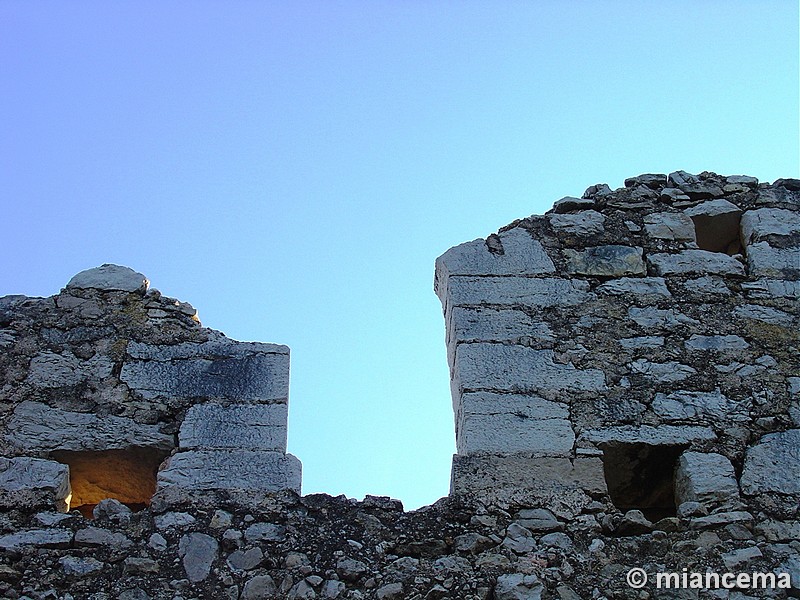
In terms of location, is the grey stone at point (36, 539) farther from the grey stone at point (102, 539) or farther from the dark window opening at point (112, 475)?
the dark window opening at point (112, 475)

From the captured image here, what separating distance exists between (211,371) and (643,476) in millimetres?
2089

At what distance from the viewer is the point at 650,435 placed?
497 cm

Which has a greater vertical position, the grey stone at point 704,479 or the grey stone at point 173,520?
the grey stone at point 704,479

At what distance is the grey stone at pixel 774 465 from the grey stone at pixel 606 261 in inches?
44.5

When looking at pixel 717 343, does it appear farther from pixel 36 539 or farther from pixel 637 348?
pixel 36 539

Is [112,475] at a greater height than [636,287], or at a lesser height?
lesser

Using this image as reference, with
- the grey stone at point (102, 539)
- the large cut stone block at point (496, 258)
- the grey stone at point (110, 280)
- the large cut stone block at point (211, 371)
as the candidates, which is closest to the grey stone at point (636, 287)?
the large cut stone block at point (496, 258)

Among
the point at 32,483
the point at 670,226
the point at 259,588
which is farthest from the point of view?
the point at 670,226

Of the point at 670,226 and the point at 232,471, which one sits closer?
the point at 232,471

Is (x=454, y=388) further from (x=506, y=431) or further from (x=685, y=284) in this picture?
(x=685, y=284)

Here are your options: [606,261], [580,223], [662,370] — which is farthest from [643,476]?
[580,223]

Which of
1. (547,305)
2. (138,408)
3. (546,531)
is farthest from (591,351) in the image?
(138,408)

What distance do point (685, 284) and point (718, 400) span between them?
0.74 metres

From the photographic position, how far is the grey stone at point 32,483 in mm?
4629
